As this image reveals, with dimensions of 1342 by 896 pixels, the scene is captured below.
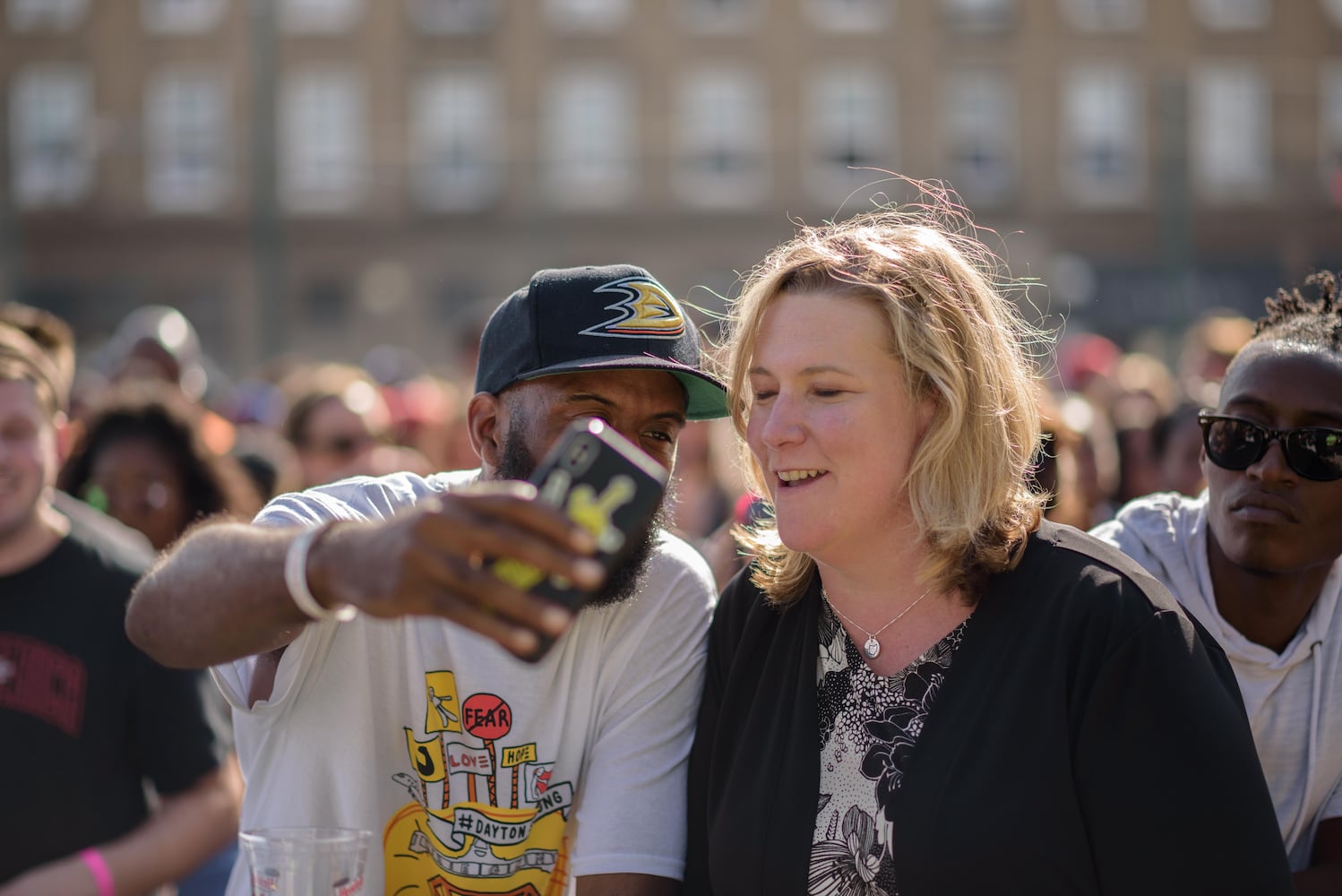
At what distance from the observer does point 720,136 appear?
27156 millimetres

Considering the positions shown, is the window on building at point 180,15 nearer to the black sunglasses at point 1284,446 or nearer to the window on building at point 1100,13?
the window on building at point 1100,13

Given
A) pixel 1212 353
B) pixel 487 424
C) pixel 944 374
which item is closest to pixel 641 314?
pixel 487 424

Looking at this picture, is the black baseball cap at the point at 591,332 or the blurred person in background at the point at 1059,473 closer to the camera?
the black baseball cap at the point at 591,332

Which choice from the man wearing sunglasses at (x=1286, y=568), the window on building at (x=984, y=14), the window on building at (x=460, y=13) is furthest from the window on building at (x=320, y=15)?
the man wearing sunglasses at (x=1286, y=568)

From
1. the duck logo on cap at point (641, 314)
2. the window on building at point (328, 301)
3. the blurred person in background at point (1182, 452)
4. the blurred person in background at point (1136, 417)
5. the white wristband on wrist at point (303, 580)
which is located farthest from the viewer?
the window on building at point (328, 301)

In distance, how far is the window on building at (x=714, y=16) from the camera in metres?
27.0

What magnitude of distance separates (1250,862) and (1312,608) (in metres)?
0.88

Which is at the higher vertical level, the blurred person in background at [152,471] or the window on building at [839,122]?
the window on building at [839,122]

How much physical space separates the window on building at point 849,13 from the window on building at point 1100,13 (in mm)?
3431

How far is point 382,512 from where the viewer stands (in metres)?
2.61

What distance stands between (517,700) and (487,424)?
0.56 metres

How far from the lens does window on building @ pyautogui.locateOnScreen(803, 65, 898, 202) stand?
88.7 feet

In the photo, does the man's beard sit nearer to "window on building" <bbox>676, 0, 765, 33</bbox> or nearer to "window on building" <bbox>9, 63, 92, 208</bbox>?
"window on building" <bbox>676, 0, 765, 33</bbox>

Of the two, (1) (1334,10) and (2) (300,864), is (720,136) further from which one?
(2) (300,864)
